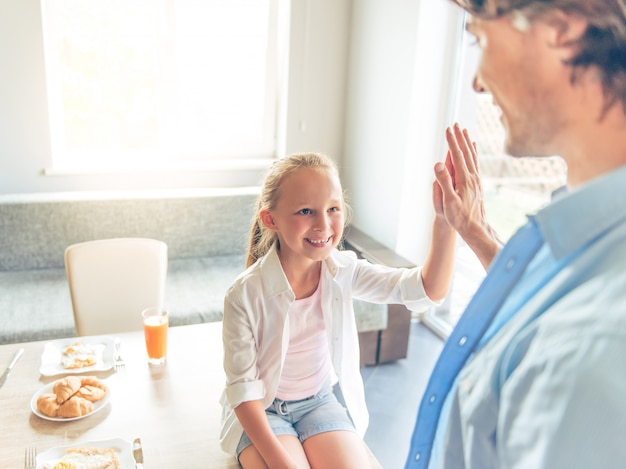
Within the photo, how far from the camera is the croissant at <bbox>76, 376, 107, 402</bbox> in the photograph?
1258 millimetres

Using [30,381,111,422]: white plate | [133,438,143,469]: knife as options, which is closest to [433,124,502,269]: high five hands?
[133,438,143,469]: knife

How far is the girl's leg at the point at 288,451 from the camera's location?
1.12 metres

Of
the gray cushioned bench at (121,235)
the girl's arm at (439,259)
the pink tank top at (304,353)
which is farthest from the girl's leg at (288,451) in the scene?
the gray cushioned bench at (121,235)

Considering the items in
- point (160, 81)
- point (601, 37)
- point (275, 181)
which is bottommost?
point (275, 181)

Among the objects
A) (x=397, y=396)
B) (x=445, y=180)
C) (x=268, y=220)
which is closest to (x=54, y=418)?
(x=268, y=220)

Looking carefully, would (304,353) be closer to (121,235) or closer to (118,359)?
(118,359)

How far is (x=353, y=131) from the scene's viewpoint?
362 cm

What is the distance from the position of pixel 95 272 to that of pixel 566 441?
1.75m

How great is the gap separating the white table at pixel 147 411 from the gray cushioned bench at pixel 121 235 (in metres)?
1.12

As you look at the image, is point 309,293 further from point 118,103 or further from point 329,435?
point 118,103

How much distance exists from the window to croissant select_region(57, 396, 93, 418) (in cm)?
235

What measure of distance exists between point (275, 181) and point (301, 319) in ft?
1.11

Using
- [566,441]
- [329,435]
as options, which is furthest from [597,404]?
[329,435]

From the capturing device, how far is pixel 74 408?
121 centimetres
